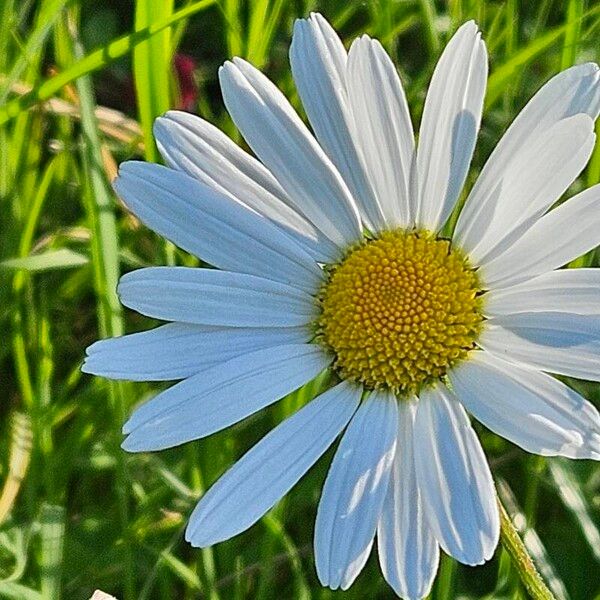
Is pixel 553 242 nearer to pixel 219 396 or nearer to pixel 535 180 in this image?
pixel 535 180

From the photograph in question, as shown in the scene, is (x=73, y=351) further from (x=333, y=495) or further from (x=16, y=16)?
(x=333, y=495)

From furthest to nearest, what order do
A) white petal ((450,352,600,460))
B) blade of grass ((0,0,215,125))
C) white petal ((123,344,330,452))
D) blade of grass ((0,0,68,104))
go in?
blade of grass ((0,0,68,104))
blade of grass ((0,0,215,125))
white petal ((123,344,330,452))
white petal ((450,352,600,460))

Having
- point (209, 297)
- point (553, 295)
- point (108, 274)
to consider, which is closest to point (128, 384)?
point (108, 274)

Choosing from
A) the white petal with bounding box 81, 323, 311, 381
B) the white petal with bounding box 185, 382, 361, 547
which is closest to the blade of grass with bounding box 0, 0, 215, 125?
the white petal with bounding box 81, 323, 311, 381

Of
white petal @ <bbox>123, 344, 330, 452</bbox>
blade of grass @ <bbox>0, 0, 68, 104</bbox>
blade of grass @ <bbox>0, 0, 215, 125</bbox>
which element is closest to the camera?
white petal @ <bbox>123, 344, 330, 452</bbox>

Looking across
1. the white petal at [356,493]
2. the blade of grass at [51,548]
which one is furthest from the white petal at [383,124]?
the blade of grass at [51,548]

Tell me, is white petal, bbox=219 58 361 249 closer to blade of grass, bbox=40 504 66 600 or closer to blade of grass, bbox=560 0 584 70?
blade of grass, bbox=560 0 584 70

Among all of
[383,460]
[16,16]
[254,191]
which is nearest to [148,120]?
[254,191]
